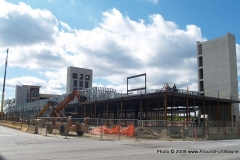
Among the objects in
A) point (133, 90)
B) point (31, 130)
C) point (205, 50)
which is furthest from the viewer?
point (205, 50)

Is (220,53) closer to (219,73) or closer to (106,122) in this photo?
(219,73)

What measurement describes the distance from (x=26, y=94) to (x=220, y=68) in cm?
8853

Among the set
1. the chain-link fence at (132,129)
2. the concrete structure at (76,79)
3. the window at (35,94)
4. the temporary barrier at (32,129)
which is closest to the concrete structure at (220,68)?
the chain-link fence at (132,129)

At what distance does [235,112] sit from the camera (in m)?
58.7

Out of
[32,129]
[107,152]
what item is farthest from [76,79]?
[107,152]

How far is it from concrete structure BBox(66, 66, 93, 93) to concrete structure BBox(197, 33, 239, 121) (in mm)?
51511

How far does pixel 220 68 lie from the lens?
195ft

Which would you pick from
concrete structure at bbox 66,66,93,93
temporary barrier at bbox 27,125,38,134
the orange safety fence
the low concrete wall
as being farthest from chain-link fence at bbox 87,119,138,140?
concrete structure at bbox 66,66,93,93

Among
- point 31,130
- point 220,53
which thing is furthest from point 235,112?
point 31,130

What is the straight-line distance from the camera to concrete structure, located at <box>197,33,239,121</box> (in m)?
57.7

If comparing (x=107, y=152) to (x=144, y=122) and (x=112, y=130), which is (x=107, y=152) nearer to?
(x=144, y=122)

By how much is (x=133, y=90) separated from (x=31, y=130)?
60.7 ft

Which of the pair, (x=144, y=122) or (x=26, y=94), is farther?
(x=26, y=94)

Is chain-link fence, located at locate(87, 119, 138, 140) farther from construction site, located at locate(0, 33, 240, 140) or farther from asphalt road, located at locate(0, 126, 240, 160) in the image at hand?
asphalt road, located at locate(0, 126, 240, 160)
